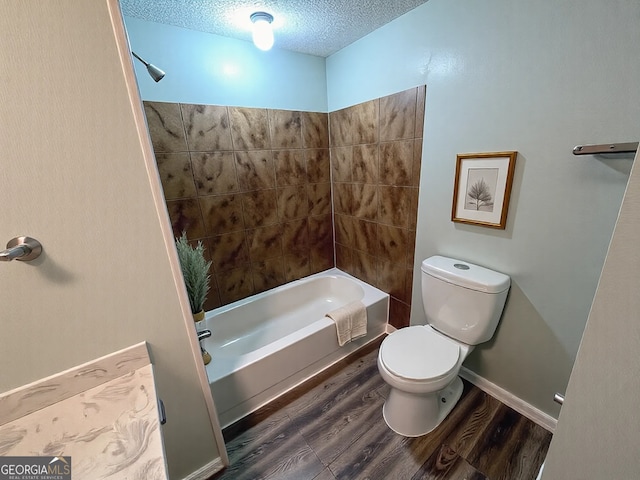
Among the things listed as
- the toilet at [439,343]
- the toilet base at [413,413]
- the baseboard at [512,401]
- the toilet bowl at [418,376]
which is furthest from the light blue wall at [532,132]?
the toilet base at [413,413]

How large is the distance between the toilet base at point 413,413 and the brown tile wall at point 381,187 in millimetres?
669

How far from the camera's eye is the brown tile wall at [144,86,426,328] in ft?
5.49

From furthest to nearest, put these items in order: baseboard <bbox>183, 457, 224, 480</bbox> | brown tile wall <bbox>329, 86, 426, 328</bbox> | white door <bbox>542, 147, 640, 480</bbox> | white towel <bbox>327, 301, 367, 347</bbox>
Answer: white towel <bbox>327, 301, 367, 347</bbox>
brown tile wall <bbox>329, 86, 426, 328</bbox>
baseboard <bbox>183, 457, 224, 480</bbox>
white door <bbox>542, 147, 640, 480</bbox>

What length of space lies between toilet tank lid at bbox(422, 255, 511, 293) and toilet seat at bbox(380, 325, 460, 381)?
1.16 ft

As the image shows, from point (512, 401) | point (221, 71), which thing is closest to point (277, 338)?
point (512, 401)

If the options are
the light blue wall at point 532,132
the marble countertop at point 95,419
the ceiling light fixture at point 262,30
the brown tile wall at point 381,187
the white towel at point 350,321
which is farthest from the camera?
the white towel at point 350,321

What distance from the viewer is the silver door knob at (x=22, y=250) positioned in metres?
0.61

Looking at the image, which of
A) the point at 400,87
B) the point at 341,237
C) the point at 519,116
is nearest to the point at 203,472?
the point at 341,237

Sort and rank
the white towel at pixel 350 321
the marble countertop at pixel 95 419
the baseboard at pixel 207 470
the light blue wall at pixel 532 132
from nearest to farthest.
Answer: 1. the marble countertop at pixel 95 419
2. the light blue wall at pixel 532 132
3. the baseboard at pixel 207 470
4. the white towel at pixel 350 321

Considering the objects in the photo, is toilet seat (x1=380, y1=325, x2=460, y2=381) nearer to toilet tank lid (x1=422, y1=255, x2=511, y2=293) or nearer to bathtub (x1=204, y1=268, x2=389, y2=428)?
toilet tank lid (x1=422, y1=255, x2=511, y2=293)

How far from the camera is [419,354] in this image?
1.34 metres

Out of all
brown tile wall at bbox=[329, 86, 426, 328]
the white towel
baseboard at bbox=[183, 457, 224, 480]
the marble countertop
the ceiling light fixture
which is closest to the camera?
the marble countertop

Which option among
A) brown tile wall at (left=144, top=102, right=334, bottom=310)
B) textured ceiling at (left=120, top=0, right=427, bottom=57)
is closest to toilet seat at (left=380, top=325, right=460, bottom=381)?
brown tile wall at (left=144, top=102, right=334, bottom=310)

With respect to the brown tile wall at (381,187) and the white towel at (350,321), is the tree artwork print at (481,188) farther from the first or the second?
the white towel at (350,321)
